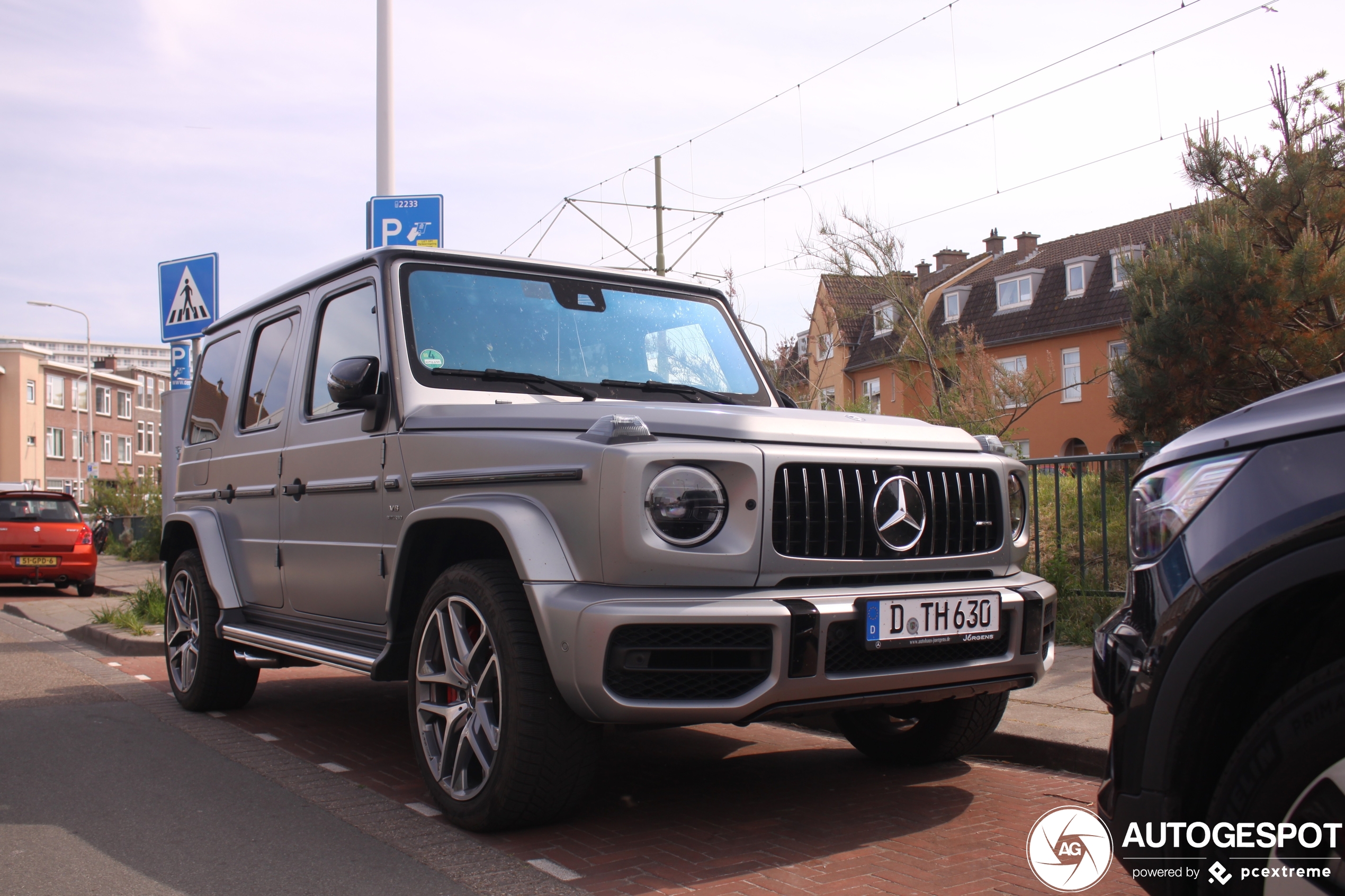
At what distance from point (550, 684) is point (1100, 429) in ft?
126

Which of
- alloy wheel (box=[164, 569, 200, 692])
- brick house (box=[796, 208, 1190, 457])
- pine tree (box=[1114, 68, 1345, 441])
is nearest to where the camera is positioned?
alloy wheel (box=[164, 569, 200, 692])

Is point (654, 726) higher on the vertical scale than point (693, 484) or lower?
lower

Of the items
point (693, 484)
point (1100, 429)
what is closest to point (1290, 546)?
point (693, 484)

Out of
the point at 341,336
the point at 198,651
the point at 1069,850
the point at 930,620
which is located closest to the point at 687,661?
the point at 930,620

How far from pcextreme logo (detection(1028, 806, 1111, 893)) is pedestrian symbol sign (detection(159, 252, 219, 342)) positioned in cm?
880

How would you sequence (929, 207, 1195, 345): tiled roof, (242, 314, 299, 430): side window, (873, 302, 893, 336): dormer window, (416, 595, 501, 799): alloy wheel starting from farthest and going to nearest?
(929, 207, 1195, 345): tiled roof
(873, 302, 893, 336): dormer window
(242, 314, 299, 430): side window
(416, 595, 501, 799): alloy wheel

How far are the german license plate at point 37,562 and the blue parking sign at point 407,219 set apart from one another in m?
10.2

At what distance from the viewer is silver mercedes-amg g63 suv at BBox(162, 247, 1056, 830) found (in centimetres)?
347

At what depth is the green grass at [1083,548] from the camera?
7289mm

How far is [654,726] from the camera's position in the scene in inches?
138

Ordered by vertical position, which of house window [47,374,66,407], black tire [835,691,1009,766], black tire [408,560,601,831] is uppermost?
house window [47,374,66,407]

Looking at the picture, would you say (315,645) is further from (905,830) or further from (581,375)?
(905,830)

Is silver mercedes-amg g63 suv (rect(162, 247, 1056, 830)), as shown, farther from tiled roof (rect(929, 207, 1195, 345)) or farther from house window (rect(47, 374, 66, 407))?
house window (rect(47, 374, 66, 407))

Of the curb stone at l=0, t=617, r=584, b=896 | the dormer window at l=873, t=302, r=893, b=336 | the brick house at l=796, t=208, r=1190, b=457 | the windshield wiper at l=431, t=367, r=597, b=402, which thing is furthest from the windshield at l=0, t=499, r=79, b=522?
the brick house at l=796, t=208, r=1190, b=457
